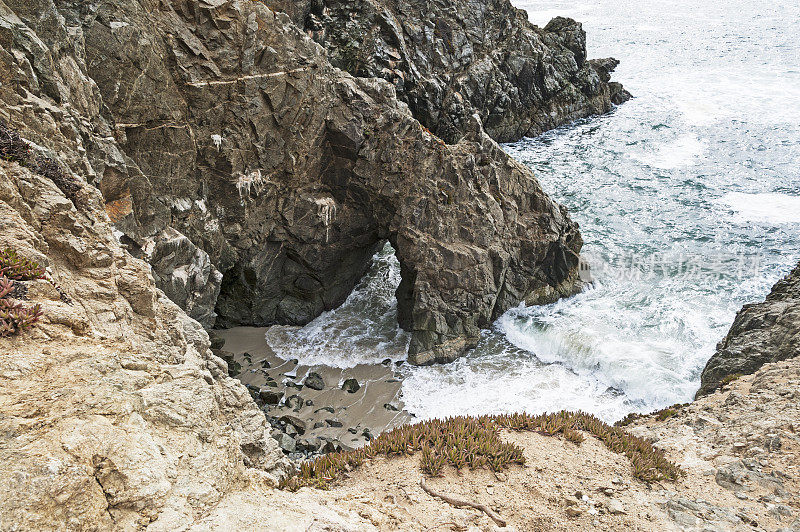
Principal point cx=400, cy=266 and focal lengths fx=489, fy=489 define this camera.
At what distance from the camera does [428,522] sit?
7.52m

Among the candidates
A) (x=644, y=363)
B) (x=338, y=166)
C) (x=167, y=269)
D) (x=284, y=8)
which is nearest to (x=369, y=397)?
(x=167, y=269)

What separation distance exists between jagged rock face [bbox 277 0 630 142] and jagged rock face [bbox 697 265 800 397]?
50.4 feet

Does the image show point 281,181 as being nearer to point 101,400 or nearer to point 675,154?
point 101,400

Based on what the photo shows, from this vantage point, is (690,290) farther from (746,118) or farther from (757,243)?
(746,118)

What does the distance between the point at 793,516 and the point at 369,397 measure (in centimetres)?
1266

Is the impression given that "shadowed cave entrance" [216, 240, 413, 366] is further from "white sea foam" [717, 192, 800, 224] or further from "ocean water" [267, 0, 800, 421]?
"white sea foam" [717, 192, 800, 224]

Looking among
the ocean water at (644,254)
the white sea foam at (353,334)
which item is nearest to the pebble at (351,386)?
the white sea foam at (353,334)

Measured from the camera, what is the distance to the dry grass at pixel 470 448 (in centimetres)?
904

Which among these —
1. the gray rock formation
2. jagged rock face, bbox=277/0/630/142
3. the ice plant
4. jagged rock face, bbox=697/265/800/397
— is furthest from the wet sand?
jagged rock face, bbox=277/0/630/142

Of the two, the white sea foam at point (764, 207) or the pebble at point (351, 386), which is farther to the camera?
the white sea foam at point (764, 207)

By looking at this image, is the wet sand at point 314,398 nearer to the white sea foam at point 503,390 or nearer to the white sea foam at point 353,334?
the white sea foam at point 353,334

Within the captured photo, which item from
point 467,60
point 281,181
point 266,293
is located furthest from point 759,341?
point 467,60

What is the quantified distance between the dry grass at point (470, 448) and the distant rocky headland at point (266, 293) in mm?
72

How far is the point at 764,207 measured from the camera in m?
30.9
